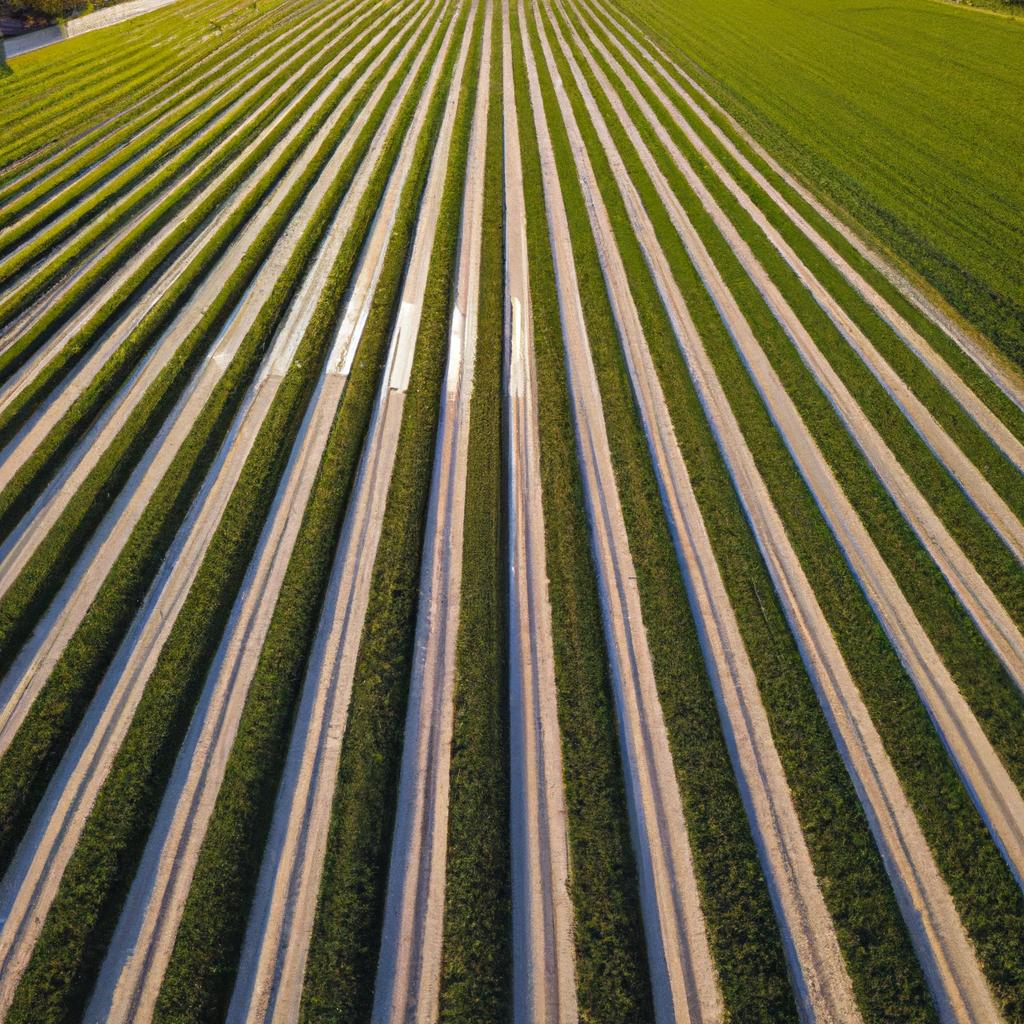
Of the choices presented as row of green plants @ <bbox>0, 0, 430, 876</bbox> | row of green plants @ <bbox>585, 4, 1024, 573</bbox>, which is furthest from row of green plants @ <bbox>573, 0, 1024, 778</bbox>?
row of green plants @ <bbox>0, 0, 430, 876</bbox>

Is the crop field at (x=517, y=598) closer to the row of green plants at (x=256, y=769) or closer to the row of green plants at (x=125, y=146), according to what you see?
the row of green plants at (x=256, y=769)

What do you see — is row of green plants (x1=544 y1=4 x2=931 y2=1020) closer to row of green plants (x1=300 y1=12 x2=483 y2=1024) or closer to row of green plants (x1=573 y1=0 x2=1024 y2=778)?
row of green plants (x1=573 y1=0 x2=1024 y2=778)

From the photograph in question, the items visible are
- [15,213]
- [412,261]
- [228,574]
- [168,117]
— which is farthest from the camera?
[168,117]

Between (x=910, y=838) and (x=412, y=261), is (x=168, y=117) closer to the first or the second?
(x=412, y=261)

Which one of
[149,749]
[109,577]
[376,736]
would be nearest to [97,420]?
[109,577]

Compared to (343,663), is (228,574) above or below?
above

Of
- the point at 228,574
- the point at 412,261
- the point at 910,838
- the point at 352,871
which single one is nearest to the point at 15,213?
the point at 412,261
